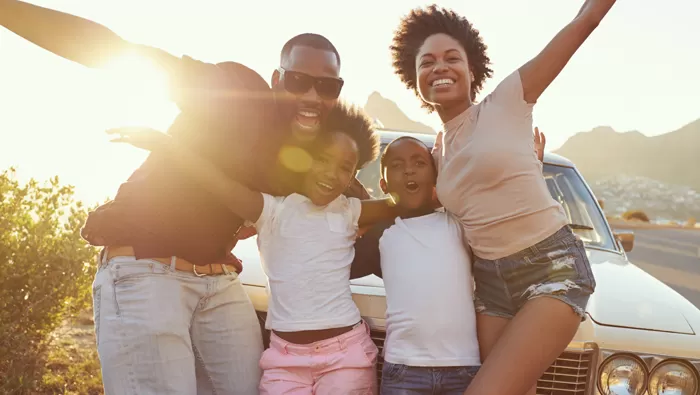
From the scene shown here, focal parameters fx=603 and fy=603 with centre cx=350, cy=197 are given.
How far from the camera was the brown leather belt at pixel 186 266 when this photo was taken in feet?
7.66

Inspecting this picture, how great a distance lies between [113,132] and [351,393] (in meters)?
1.33

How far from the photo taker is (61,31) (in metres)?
2.03

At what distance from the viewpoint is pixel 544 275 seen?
7.40ft

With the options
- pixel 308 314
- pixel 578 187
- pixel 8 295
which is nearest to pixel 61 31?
pixel 308 314

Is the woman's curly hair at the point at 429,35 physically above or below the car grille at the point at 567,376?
above

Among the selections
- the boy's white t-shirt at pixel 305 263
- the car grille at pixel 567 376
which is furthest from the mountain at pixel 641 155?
the boy's white t-shirt at pixel 305 263

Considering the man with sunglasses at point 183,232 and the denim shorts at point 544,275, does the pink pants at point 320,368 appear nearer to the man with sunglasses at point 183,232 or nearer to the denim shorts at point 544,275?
the man with sunglasses at point 183,232

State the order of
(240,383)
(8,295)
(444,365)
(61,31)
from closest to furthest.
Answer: (61,31) < (444,365) < (240,383) < (8,295)

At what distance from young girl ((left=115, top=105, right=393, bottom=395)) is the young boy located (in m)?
0.14

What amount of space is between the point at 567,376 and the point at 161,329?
65.9 inches

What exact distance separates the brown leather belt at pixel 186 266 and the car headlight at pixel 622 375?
166 cm

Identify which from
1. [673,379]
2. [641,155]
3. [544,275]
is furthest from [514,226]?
[641,155]

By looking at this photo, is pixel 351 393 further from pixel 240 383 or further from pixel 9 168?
pixel 9 168

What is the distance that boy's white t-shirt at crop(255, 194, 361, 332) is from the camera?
245cm
